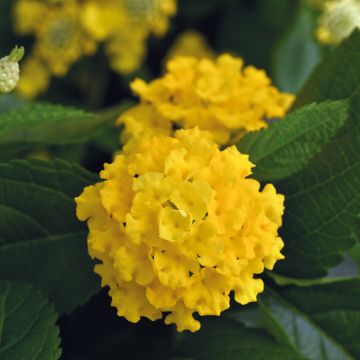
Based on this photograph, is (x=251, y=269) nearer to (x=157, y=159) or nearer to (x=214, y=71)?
(x=157, y=159)

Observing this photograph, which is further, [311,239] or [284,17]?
[284,17]

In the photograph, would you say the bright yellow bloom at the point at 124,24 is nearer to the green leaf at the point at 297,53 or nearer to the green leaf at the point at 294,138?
the green leaf at the point at 297,53

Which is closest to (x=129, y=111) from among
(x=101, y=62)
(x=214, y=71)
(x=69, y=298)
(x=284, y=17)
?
(x=214, y=71)

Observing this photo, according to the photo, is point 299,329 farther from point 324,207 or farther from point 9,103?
point 9,103

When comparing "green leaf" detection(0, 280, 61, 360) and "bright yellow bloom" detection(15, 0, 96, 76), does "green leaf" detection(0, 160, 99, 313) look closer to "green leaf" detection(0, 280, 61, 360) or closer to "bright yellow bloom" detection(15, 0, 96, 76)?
"green leaf" detection(0, 280, 61, 360)

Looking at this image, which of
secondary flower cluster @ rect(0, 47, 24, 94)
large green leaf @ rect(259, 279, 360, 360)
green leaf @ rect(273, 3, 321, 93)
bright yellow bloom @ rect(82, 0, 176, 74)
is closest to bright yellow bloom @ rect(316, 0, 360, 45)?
green leaf @ rect(273, 3, 321, 93)
